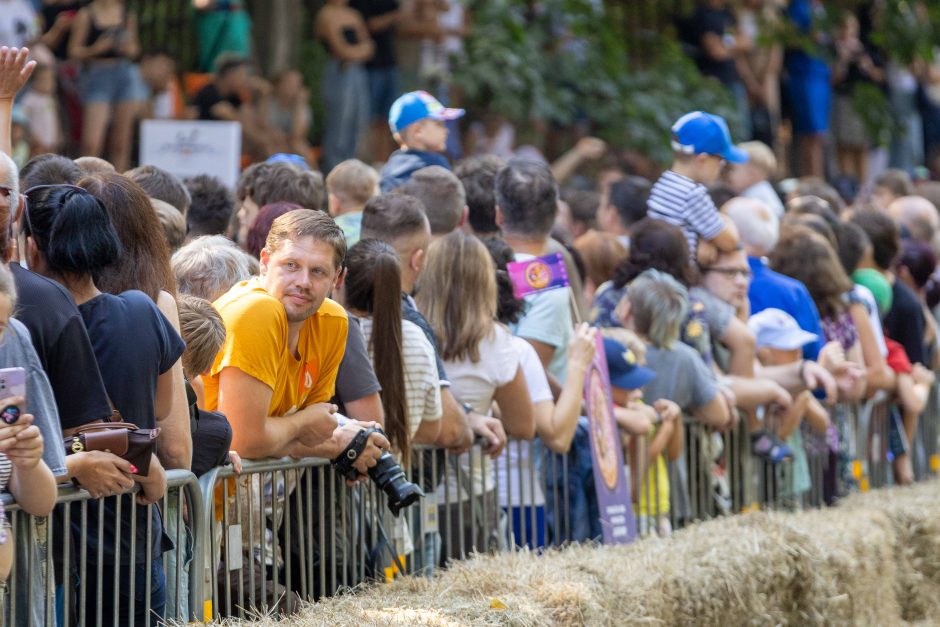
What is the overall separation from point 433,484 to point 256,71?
892 cm

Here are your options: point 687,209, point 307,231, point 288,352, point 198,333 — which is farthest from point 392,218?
point 687,209

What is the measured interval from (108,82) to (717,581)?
26.5 ft

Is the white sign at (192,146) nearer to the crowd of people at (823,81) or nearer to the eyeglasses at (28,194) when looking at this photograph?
the eyeglasses at (28,194)

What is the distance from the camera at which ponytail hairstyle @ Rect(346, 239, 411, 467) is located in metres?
5.95

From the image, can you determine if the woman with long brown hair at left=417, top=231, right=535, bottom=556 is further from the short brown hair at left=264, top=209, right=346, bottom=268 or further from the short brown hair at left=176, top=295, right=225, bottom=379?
the short brown hair at left=176, top=295, right=225, bottom=379

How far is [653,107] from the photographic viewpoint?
1612 centimetres

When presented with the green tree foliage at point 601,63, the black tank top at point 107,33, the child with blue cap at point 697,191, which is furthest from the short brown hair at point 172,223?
the green tree foliage at point 601,63

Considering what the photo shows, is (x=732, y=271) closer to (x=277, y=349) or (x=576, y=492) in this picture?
(x=576, y=492)

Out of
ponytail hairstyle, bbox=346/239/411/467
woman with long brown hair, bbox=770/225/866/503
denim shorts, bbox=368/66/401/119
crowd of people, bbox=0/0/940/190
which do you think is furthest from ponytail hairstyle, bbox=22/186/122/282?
denim shorts, bbox=368/66/401/119

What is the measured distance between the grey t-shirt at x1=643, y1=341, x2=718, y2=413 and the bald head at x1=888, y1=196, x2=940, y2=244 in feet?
15.0

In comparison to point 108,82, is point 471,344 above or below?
below

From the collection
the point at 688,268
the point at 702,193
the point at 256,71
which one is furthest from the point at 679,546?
the point at 256,71

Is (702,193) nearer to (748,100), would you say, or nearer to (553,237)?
(553,237)

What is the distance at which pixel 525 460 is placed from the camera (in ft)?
22.9
